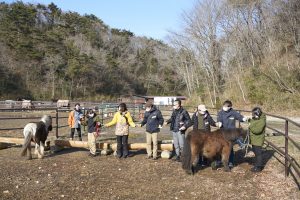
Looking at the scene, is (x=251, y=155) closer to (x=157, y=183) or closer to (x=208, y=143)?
(x=208, y=143)

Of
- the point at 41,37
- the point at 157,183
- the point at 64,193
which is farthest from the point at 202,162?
the point at 41,37

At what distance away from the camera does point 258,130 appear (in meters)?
7.81

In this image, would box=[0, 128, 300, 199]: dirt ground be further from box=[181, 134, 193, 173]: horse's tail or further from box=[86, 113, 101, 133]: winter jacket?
box=[86, 113, 101, 133]: winter jacket

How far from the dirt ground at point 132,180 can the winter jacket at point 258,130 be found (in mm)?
654

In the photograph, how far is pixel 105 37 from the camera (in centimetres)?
8419

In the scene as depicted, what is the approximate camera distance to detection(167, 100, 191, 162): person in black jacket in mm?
8991

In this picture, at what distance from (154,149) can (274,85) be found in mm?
23679

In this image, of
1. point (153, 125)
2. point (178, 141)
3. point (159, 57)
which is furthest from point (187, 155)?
point (159, 57)

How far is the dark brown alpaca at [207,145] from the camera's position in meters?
7.77

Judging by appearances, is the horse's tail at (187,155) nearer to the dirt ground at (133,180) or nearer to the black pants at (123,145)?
the dirt ground at (133,180)

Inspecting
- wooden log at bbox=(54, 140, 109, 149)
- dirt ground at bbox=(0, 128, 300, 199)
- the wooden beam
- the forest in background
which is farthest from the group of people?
the forest in background

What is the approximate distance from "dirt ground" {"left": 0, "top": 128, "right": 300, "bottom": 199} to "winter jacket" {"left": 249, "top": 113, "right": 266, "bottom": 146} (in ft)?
2.15

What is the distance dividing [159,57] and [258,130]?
75.8 metres

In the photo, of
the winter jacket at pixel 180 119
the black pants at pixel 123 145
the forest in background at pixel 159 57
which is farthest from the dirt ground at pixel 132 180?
the forest in background at pixel 159 57
